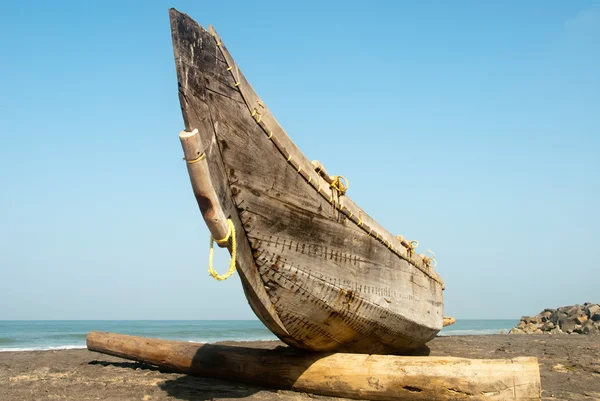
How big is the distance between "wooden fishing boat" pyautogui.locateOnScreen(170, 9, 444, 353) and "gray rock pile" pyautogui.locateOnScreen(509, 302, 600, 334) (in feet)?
54.1

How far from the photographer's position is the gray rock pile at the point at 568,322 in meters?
18.9

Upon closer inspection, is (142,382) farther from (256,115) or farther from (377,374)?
(256,115)

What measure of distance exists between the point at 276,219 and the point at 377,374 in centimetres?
184

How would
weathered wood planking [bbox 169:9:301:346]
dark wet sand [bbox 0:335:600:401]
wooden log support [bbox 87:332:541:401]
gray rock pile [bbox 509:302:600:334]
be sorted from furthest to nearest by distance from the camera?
gray rock pile [bbox 509:302:600:334] → dark wet sand [bbox 0:335:600:401] → wooden log support [bbox 87:332:541:401] → weathered wood planking [bbox 169:9:301:346]

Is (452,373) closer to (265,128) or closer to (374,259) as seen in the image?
(374,259)

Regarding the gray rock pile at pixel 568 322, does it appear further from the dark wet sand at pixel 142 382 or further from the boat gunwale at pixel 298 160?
the boat gunwale at pixel 298 160

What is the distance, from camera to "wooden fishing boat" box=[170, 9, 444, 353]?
3432mm

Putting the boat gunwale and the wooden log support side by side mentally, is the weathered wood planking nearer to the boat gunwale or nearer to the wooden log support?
the boat gunwale

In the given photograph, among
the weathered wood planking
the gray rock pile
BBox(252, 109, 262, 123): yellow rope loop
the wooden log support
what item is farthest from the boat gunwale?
the gray rock pile

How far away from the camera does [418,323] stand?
19.9 feet

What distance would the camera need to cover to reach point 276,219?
13.3 ft

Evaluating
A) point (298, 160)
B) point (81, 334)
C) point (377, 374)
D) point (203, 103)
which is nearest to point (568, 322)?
point (377, 374)

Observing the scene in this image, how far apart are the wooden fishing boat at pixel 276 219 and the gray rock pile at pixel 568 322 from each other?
16.5m

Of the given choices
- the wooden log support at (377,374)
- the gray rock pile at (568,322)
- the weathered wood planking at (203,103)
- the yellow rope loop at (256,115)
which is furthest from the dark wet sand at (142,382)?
the gray rock pile at (568,322)
